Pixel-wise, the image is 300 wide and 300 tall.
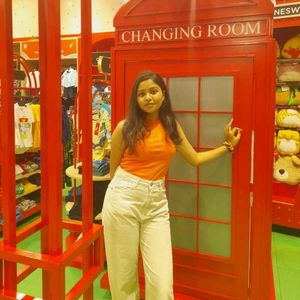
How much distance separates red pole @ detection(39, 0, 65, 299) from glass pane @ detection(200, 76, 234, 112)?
5.07ft

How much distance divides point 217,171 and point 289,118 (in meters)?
2.22

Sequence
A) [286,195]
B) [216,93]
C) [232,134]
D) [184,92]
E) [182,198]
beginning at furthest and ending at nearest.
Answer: [286,195], [182,198], [184,92], [216,93], [232,134]

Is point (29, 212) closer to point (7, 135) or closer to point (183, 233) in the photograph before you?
point (183, 233)

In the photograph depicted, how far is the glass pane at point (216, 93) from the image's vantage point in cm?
246

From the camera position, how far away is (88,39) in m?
1.25

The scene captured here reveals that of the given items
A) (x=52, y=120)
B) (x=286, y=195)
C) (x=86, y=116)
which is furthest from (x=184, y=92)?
(x=286, y=195)

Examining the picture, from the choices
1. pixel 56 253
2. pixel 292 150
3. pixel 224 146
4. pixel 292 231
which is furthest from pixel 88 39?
pixel 292 231

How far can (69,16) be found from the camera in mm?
7918

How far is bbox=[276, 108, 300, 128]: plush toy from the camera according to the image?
14.4 feet

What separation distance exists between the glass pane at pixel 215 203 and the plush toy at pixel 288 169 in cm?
213

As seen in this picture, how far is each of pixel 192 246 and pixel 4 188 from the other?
74.1 inches

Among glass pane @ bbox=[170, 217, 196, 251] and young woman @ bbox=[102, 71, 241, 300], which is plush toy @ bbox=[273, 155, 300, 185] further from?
young woman @ bbox=[102, 71, 241, 300]

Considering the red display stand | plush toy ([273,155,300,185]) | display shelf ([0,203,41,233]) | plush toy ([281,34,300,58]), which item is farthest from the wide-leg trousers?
plush toy ([281,34,300,58])

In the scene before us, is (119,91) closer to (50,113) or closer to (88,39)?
(88,39)
